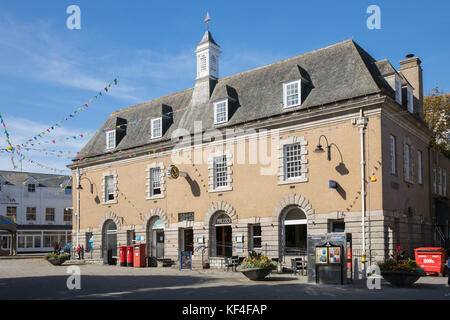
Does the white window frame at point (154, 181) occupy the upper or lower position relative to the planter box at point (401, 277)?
upper

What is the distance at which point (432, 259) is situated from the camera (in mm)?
21016

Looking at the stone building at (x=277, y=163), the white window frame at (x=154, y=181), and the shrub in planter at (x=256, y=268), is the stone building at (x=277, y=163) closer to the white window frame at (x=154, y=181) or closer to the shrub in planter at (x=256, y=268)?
the white window frame at (x=154, y=181)

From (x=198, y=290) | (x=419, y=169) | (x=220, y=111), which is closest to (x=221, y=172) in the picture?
(x=220, y=111)

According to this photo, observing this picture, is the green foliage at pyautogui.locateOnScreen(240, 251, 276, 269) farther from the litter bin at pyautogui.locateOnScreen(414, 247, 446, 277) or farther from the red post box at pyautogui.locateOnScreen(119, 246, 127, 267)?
the red post box at pyautogui.locateOnScreen(119, 246, 127, 267)

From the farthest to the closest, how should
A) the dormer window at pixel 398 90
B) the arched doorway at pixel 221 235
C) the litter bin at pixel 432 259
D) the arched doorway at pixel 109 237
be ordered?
the arched doorway at pixel 109 237, the arched doorway at pixel 221 235, the dormer window at pixel 398 90, the litter bin at pixel 432 259

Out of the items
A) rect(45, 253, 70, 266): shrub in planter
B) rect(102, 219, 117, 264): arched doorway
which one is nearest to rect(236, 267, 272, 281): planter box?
rect(45, 253, 70, 266): shrub in planter

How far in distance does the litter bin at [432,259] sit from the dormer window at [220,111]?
41.3ft

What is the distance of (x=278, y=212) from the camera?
24.3 m

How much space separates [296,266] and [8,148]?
14348mm

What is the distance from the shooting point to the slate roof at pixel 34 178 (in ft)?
180

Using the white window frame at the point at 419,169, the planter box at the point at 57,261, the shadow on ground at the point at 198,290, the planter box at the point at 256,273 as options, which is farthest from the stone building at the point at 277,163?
the shadow on ground at the point at 198,290

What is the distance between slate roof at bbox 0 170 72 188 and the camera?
5491cm

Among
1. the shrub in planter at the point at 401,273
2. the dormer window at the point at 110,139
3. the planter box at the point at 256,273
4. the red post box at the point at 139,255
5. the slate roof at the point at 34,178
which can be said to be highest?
the dormer window at the point at 110,139
